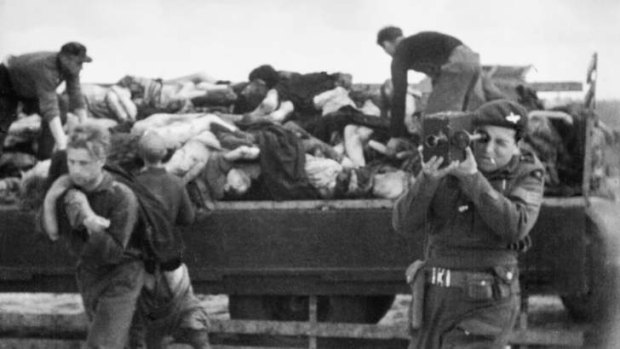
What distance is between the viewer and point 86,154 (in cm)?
674

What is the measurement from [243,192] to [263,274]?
0.56m

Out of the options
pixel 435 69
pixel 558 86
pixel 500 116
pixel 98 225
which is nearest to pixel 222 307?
pixel 435 69

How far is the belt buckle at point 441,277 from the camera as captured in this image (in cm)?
576

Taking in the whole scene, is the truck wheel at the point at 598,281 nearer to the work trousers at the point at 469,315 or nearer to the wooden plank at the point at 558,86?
the wooden plank at the point at 558,86

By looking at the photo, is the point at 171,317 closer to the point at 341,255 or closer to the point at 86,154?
the point at 341,255

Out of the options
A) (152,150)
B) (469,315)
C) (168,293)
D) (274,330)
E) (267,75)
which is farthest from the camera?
(267,75)

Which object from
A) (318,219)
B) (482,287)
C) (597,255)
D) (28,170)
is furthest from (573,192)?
(28,170)

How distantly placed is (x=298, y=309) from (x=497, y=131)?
11.1ft

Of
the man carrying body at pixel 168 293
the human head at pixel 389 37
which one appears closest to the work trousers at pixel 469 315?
the man carrying body at pixel 168 293

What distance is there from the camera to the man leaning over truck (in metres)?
5.68

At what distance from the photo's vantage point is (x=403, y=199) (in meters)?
5.77

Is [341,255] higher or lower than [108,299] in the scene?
lower

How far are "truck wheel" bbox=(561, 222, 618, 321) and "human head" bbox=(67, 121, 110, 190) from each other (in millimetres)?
3229

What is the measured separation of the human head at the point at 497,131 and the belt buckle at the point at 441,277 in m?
0.47
